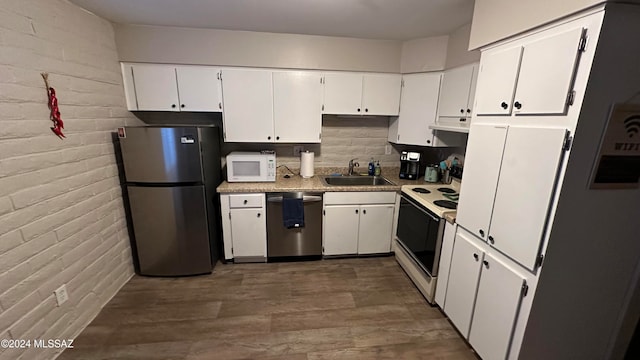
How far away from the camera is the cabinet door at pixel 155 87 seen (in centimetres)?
248

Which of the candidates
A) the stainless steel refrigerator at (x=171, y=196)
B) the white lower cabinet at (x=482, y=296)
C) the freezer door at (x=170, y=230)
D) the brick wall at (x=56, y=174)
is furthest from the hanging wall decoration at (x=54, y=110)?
the white lower cabinet at (x=482, y=296)

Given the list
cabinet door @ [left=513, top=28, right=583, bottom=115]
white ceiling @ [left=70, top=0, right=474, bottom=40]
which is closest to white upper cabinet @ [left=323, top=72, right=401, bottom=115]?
white ceiling @ [left=70, top=0, right=474, bottom=40]

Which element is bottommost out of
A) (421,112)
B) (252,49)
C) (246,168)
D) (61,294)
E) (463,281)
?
(61,294)

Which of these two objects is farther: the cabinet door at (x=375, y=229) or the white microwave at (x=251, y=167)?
the cabinet door at (x=375, y=229)

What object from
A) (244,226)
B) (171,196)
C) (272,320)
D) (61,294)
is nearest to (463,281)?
(272,320)

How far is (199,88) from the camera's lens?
2.58 meters

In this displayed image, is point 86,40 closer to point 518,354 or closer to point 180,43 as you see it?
point 180,43

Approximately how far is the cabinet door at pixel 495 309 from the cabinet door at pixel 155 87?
10.1 ft

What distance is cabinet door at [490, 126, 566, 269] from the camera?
1.20 m

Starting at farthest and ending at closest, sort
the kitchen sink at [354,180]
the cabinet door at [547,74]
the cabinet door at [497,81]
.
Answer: the kitchen sink at [354,180] < the cabinet door at [497,81] < the cabinet door at [547,74]

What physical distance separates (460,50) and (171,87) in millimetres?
2789

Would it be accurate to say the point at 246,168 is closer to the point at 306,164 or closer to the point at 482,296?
the point at 306,164

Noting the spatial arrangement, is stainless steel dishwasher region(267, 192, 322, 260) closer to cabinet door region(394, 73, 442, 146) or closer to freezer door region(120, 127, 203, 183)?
freezer door region(120, 127, 203, 183)

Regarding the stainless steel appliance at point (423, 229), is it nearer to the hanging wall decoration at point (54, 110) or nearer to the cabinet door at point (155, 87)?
the cabinet door at point (155, 87)
